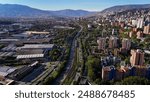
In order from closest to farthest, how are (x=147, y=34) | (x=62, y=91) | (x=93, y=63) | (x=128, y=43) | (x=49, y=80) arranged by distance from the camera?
(x=62, y=91), (x=49, y=80), (x=93, y=63), (x=128, y=43), (x=147, y=34)

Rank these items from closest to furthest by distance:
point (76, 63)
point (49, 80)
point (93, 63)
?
point (49, 80), point (93, 63), point (76, 63)

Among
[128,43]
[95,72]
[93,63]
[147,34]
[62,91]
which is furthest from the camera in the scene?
[147,34]

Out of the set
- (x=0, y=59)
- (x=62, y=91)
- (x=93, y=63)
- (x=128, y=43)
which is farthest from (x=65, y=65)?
(x=62, y=91)

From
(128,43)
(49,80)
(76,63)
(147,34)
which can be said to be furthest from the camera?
(147,34)

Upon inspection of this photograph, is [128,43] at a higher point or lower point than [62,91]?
lower

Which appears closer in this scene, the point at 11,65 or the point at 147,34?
the point at 11,65

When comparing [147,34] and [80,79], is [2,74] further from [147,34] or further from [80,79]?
[147,34]

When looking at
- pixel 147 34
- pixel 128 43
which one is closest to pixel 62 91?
pixel 128 43

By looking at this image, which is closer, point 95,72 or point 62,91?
point 62,91

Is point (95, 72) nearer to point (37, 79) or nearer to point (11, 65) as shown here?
point (37, 79)
